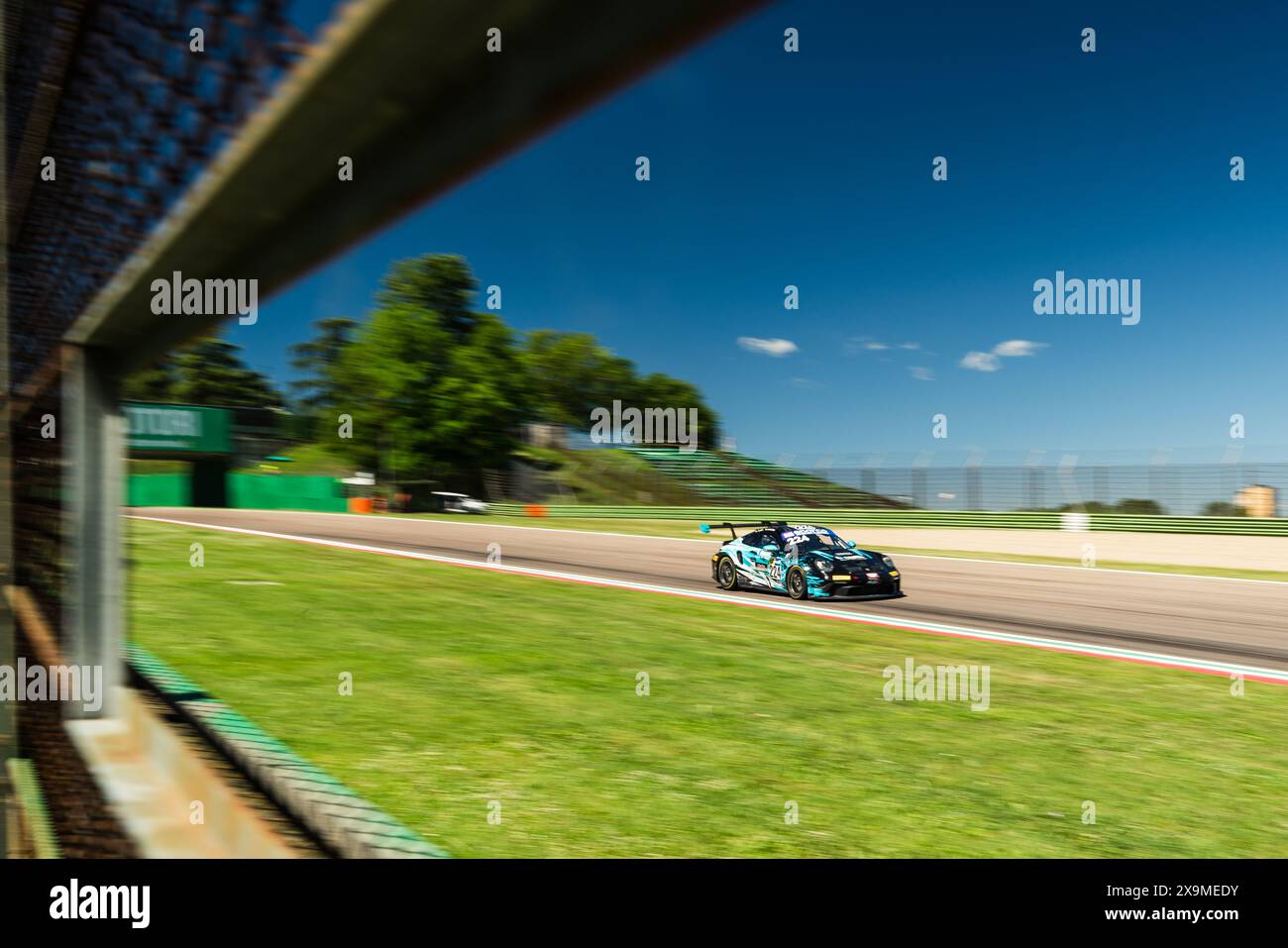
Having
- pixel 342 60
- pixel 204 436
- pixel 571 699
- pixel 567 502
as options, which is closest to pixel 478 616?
pixel 571 699

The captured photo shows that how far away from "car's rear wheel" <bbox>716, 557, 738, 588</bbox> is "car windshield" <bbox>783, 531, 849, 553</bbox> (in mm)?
1077

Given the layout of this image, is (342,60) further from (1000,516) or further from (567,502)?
(567,502)

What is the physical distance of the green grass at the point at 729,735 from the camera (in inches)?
178

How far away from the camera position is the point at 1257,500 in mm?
27250

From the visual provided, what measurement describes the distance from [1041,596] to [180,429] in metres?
39.3

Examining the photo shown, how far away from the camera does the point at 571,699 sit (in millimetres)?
7125

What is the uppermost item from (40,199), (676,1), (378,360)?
(378,360)

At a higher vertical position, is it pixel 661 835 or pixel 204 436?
pixel 204 436

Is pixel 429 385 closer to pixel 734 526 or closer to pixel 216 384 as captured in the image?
pixel 216 384

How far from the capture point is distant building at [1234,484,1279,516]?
2688 centimetres

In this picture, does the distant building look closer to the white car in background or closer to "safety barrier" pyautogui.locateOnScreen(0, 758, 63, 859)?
"safety barrier" pyautogui.locateOnScreen(0, 758, 63, 859)

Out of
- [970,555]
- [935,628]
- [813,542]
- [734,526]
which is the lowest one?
[970,555]

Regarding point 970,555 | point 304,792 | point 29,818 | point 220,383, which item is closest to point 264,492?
point 220,383

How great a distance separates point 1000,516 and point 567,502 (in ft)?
99.8
